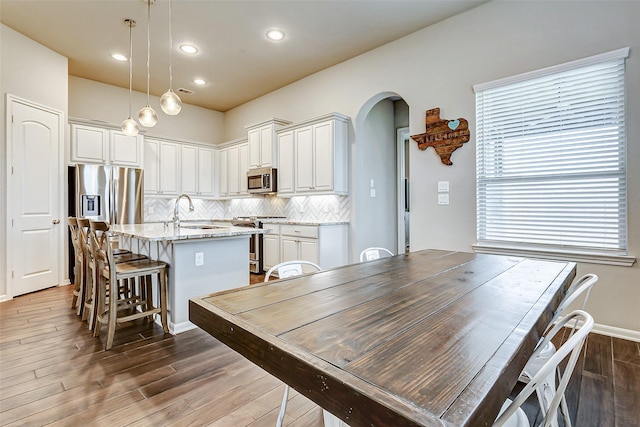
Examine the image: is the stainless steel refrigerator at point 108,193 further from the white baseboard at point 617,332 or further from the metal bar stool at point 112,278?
the white baseboard at point 617,332

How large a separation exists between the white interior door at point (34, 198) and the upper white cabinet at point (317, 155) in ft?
10.3

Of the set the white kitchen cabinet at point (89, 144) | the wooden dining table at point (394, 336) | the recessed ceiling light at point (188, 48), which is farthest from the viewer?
the white kitchen cabinet at point (89, 144)

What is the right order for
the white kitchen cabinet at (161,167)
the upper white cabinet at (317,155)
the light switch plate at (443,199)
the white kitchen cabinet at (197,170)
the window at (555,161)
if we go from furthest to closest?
the white kitchen cabinet at (197,170), the white kitchen cabinet at (161,167), the upper white cabinet at (317,155), the light switch plate at (443,199), the window at (555,161)

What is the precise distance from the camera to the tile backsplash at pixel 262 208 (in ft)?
16.2

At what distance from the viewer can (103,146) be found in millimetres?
5020

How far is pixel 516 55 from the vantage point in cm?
312

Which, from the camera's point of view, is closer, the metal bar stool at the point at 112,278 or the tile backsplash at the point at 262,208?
the metal bar stool at the point at 112,278

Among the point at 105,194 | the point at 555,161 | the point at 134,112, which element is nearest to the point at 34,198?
the point at 105,194

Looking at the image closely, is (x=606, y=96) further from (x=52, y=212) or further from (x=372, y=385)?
(x=52, y=212)

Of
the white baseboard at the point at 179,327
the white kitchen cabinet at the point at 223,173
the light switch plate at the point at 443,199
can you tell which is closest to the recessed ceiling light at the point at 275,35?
the light switch plate at the point at 443,199

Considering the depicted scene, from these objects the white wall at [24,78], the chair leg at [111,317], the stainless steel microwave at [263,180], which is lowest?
the chair leg at [111,317]

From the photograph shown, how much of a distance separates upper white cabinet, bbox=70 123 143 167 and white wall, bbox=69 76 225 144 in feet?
1.42

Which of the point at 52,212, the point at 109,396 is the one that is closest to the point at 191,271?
the point at 109,396

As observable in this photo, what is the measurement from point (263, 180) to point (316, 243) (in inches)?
66.3
